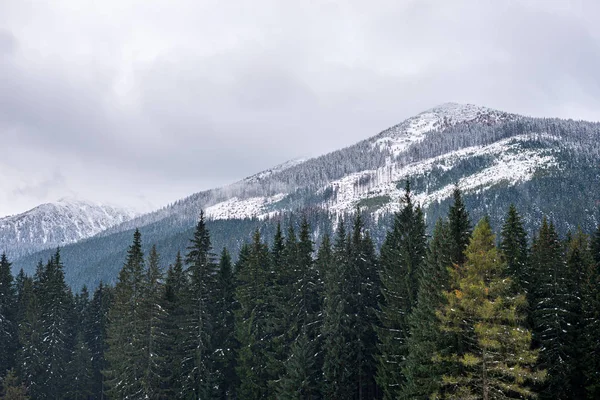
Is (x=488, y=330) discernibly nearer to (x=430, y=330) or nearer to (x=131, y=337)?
(x=430, y=330)

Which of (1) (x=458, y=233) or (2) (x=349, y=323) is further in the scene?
(2) (x=349, y=323)

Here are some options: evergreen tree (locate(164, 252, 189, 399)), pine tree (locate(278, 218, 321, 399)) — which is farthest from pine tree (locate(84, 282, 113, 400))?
pine tree (locate(278, 218, 321, 399))

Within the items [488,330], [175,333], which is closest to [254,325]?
[175,333]

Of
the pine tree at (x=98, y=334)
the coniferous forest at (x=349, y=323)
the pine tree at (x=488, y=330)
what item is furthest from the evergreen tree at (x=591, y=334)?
the pine tree at (x=98, y=334)

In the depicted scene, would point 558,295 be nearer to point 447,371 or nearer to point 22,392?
point 447,371

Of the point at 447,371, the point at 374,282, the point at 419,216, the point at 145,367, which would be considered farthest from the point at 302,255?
the point at 447,371

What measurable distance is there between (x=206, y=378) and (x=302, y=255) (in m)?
15.8

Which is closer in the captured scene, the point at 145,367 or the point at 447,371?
the point at 447,371

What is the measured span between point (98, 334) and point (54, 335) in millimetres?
9714

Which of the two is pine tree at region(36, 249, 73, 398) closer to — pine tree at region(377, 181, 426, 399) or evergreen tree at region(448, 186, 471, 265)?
pine tree at region(377, 181, 426, 399)

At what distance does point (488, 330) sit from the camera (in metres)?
21.4

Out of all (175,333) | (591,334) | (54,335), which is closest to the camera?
(591,334)

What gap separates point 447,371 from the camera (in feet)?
82.8

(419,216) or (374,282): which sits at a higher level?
(419,216)
